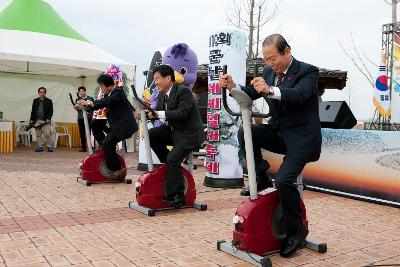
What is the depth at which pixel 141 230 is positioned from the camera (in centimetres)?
428

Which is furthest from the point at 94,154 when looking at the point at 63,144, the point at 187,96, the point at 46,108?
the point at 63,144

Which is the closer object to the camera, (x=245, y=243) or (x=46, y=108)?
(x=245, y=243)

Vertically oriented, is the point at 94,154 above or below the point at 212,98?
below

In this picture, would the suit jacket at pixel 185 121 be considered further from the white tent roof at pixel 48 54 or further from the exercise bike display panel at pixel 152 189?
the white tent roof at pixel 48 54

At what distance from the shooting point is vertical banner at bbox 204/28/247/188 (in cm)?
680

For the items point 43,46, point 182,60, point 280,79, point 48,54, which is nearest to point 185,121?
point 280,79

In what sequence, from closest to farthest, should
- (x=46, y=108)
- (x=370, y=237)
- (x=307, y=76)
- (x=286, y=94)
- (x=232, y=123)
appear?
(x=286, y=94) → (x=307, y=76) → (x=370, y=237) → (x=232, y=123) → (x=46, y=108)

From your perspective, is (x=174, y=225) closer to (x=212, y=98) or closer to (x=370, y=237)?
(x=370, y=237)

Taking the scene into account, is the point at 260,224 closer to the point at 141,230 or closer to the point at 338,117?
the point at 141,230

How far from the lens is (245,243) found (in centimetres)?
340

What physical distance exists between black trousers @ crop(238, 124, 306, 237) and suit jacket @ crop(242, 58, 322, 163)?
10 cm

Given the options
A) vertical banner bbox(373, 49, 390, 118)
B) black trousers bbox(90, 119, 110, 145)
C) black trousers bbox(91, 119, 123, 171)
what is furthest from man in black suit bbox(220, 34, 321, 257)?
vertical banner bbox(373, 49, 390, 118)

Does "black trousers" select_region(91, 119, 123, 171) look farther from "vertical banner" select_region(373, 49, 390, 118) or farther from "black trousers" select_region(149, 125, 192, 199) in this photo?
"vertical banner" select_region(373, 49, 390, 118)

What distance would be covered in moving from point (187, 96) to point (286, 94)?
2.01m
